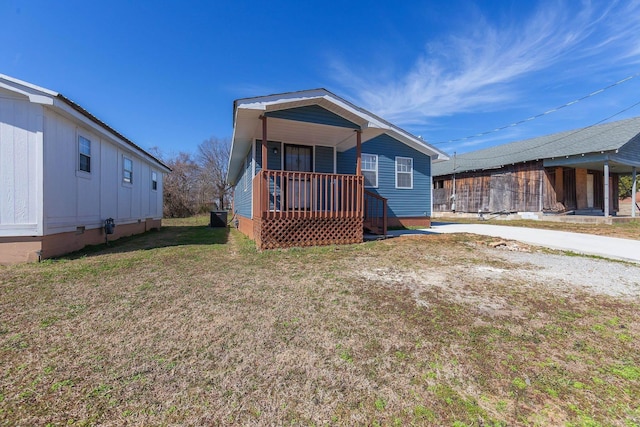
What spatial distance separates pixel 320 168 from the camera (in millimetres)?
9484

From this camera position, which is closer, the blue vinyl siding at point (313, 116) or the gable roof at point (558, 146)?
the blue vinyl siding at point (313, 116)

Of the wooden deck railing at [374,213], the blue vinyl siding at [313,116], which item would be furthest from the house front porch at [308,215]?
the blue vinyl siding at [313,116]

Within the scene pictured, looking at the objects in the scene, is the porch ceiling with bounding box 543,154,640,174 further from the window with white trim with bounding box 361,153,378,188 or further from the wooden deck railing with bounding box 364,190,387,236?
the wooden deck railing with bounding box 364,190,387,236

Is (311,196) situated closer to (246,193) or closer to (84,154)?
(246,193)

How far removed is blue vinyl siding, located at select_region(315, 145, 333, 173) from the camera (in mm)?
9453

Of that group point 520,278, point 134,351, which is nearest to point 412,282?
point 520,278

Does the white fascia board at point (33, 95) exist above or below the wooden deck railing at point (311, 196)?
above

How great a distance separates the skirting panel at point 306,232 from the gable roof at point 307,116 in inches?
104

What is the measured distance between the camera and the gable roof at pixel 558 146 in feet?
45.5

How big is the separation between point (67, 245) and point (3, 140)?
2.45m

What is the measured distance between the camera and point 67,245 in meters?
6.45

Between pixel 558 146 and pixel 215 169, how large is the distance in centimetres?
3579

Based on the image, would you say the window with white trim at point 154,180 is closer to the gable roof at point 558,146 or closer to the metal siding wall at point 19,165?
the metal siding wall at point 19,165

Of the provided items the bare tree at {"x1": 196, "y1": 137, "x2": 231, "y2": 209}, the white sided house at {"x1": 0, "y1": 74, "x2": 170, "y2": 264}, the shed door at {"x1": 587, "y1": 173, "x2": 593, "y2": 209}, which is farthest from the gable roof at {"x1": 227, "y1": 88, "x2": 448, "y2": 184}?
the bare tree at {"x1": 196, "y1": 137, "x2": 231, "y2": 209}
